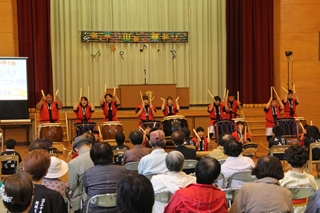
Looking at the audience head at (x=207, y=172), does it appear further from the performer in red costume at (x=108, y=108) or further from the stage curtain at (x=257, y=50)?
the stage curtain at (x=257, y=50)

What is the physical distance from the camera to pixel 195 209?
9.70 feet

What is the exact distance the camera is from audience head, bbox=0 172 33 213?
2229mm

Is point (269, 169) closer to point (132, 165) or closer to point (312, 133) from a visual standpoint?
point (132, 165)

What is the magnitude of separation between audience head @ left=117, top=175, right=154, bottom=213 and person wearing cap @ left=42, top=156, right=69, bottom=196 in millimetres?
1811

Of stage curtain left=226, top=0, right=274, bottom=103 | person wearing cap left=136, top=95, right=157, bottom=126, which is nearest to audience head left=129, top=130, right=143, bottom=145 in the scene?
person wearing cap left=136, top=95, right=157, bottom=126

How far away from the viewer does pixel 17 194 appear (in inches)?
87.7

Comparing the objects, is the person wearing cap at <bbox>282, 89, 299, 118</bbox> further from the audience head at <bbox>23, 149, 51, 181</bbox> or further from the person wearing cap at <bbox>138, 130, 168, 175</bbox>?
the audience head at <bbox>23, 149, 51, 181</bbox>

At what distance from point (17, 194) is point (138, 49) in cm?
1234

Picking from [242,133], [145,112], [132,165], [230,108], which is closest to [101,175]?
[132,165]

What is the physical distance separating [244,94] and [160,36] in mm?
3385

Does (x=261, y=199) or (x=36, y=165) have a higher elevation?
(x=36, y=165)

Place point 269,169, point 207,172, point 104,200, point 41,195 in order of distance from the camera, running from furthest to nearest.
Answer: point 104,200 → point 269,169 → point 207,172 → point 41,195

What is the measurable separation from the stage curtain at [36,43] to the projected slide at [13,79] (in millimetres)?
685

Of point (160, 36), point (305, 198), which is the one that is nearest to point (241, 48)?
point (160, 36)
